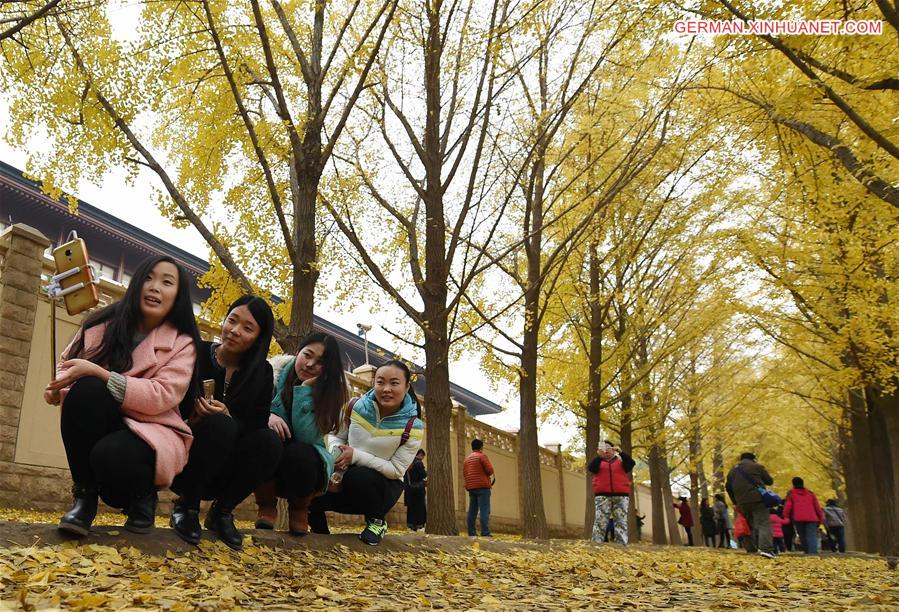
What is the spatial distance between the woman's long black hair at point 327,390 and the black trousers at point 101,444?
125cm

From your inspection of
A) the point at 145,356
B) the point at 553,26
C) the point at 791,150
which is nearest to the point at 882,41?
the point at 791,150

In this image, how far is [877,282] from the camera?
397 inches

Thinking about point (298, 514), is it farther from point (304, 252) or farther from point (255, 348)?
point (304, 252)

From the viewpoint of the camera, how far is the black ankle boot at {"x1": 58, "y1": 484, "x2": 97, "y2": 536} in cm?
306

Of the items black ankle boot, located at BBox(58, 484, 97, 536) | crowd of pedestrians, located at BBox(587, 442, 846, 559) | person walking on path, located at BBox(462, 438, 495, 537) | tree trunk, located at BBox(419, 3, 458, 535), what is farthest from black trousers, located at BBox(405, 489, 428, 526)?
black ankle boot, located at BBox(58, 484, 97, 536)

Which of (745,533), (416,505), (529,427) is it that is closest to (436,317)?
(529,427)

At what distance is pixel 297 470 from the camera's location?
13.6 feet

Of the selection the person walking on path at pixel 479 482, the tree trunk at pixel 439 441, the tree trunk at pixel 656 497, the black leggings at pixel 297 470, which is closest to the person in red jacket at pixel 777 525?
the tree trunk at pixel 656 497

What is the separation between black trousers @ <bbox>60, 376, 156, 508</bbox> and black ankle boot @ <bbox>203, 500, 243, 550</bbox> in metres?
0.76

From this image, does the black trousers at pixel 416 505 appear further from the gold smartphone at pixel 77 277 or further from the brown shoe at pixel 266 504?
the gold smartphone at pixel 77 277

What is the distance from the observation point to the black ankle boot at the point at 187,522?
357 centimetres

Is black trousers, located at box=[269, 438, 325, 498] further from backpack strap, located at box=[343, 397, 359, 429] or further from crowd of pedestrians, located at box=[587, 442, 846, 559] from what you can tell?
crowd of pedestrians, located at box=[587, 442, 846, 559]

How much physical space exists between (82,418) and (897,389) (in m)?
12.1

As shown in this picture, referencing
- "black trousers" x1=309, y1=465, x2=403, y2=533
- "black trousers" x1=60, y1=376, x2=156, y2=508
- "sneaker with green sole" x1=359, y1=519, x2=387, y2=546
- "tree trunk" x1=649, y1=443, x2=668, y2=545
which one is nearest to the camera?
"black trousers" x1=60, y1=376, x2=156, y2=508
